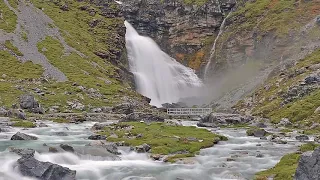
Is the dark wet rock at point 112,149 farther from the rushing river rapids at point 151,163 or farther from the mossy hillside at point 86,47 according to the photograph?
the mossy hillside at point 86,47

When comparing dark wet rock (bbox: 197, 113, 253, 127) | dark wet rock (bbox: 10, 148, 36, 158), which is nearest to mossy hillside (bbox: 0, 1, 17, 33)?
dark wet rock (bbox: 197, 113, 253, 127)

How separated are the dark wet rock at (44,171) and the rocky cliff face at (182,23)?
5653 inches

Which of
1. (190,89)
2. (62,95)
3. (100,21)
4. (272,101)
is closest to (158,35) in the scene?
(100,21)

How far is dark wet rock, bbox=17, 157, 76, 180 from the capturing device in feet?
85.5

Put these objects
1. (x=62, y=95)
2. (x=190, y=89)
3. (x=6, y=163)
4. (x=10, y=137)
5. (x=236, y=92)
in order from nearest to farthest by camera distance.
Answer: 1. (x=6, y=163)
2. (x=10, y=137)
3. (x=62, y=95)
4. (x=236, y=92)
5. (x=190, y=89)

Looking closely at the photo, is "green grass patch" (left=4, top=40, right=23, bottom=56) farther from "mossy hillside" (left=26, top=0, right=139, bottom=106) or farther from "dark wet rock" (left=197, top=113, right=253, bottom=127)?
"dark wet rock" (left=197, top=113, right=253, bottom=127)

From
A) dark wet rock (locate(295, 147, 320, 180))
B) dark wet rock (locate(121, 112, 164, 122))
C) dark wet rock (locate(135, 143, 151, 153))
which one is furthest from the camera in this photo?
dark wet rock (locate(121, 112, 164, 122))

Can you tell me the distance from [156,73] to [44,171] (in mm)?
127262

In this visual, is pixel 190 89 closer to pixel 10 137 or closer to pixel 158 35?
pixel 158 35

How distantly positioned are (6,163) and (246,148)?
23.9 metres

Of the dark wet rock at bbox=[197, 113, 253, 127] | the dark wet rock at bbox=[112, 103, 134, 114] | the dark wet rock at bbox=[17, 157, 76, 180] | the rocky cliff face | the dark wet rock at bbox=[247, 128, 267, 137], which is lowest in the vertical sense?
the dark wet rock at bbox=[17, 157, 76, 180]

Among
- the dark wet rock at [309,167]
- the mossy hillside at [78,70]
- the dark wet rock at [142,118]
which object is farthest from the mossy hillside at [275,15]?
the dark wet rock at [309,167]

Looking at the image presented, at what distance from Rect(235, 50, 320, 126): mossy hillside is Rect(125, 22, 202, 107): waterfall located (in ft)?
163

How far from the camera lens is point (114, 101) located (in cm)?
9794
